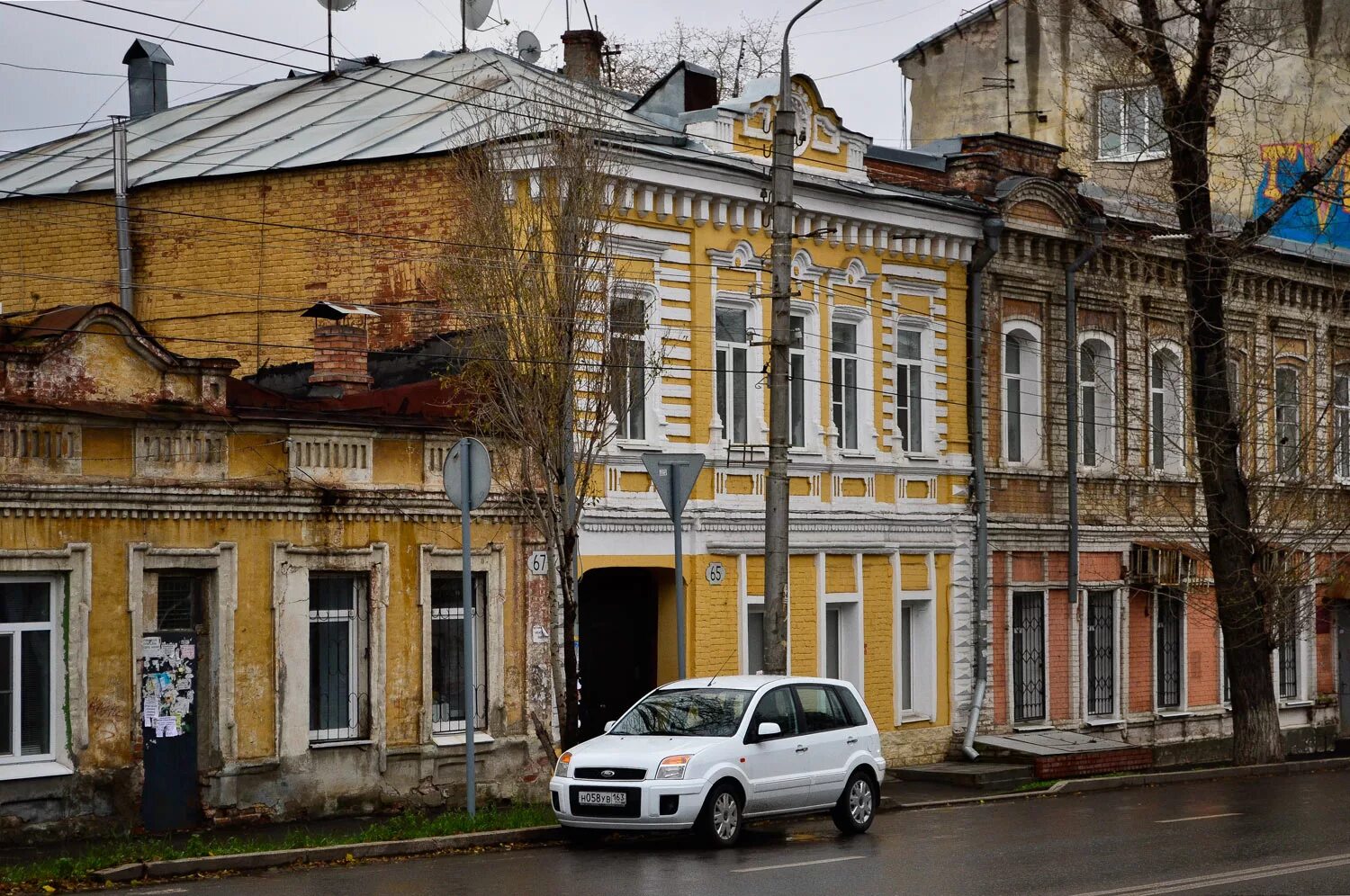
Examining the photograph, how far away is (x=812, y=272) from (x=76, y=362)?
11.3 m

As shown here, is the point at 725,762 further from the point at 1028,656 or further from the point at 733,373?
the point at 1028,656

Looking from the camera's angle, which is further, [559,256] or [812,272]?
[812,272]

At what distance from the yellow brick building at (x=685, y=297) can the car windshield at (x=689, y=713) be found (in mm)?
3969

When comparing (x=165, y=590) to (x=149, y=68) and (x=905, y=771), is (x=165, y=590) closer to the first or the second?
(x=905, y=771)

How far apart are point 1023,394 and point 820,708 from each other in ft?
41.7

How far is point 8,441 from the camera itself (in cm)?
1753

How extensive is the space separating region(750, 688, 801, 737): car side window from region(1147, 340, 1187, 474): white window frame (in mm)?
15990

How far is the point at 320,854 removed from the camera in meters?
16.5

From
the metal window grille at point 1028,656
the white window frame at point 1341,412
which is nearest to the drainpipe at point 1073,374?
the metal window grille at point 1028,656

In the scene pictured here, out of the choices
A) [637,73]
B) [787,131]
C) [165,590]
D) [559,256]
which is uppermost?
[637,73]

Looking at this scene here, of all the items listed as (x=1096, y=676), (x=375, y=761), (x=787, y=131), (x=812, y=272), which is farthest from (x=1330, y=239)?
(x=375, y=761)

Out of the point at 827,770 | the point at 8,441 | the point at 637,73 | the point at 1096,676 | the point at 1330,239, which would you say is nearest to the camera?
the point at 8,441

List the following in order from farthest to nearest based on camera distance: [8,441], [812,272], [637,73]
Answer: [637,73], [812,272], [8,441]

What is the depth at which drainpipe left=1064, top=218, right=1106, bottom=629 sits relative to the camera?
30.9 m
